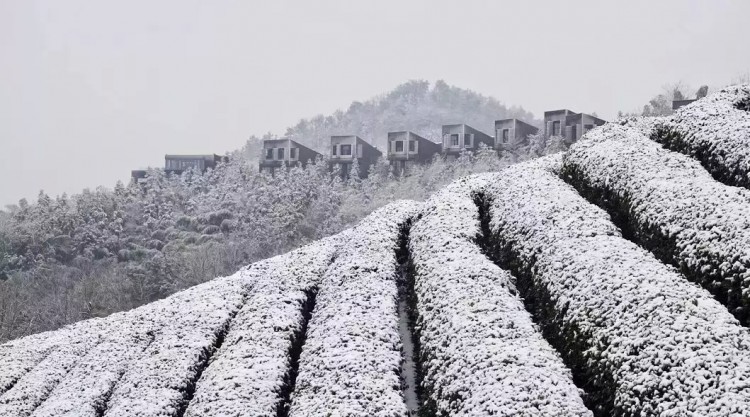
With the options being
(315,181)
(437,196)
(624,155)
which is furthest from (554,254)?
(315,181)

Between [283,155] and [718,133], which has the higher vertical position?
[283,155]

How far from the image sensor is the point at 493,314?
16.8 meters

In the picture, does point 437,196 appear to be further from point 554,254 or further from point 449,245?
point 554,254

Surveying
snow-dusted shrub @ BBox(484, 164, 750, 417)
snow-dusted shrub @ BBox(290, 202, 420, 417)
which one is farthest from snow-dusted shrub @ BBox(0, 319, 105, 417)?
snow-dusted shrub @ BBox(484, 164, 750, 417)

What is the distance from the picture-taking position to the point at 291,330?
19203 millimetres

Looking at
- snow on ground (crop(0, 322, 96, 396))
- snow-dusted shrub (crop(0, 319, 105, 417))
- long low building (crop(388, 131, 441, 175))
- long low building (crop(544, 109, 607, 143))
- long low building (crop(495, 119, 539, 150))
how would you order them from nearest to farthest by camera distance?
snow-dusted shrub (crop(0, 319, 105, 417))
snow on ground (crop(0, 322, 96, 396))
long low building (crop(544, 109, 607, 143))
long low building (crop(495, 119, 539, 150))
long low building (crop(388, 131, 441, 175))

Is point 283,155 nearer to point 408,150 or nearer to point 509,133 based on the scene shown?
point 408,150

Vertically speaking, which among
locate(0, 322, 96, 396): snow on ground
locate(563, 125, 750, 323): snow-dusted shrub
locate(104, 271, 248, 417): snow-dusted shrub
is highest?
locate(563, 125, 750, 323): snow-dusted shrub

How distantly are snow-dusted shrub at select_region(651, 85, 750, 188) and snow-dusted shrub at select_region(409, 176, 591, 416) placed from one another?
6806mm

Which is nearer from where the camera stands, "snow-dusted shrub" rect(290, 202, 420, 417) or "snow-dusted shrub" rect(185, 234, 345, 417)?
"snow-dusted shrub" rect(290, 202, 420, 417)

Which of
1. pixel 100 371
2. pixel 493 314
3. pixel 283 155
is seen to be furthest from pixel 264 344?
pixel 283 155

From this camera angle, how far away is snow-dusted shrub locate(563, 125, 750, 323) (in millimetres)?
15375

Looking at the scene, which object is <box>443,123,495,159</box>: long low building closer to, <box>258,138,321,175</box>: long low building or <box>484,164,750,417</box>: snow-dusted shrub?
<box>258,138,321,175</box>: long low building

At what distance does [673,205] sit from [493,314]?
5484 mm
